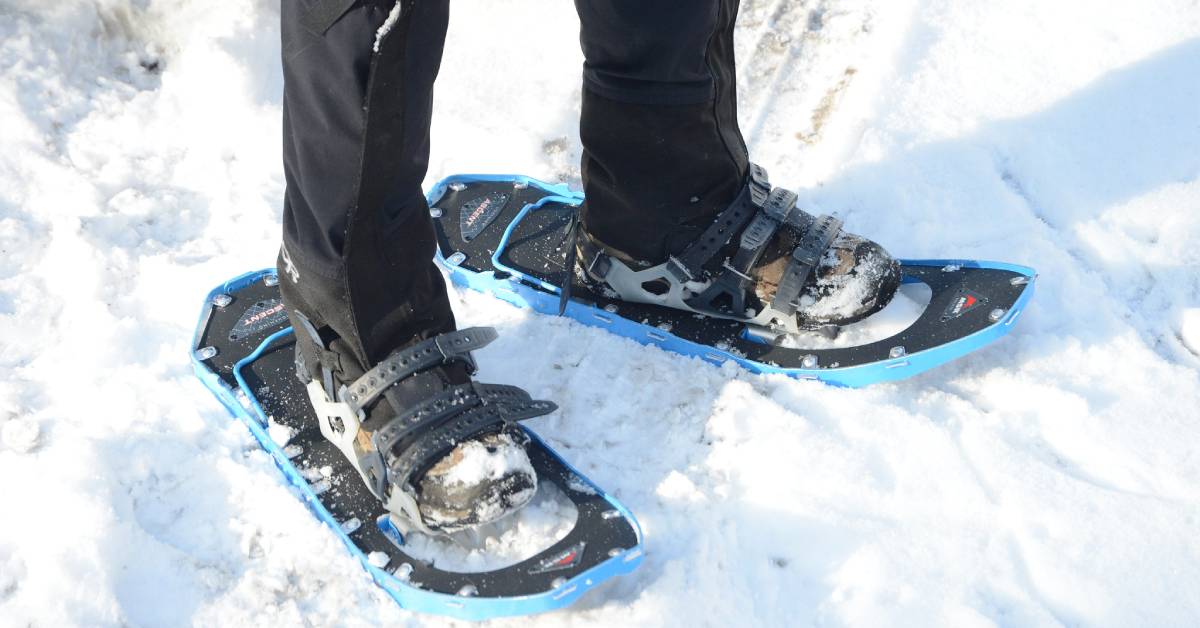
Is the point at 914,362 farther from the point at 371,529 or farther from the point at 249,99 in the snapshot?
the point at 249,99

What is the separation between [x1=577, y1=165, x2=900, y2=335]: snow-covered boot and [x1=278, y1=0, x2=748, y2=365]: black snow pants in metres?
0.05

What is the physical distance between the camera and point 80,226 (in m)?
2.52

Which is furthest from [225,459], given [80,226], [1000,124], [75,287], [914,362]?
[1000,124]

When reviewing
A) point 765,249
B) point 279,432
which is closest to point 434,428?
point 279,432

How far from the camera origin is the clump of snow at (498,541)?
72.8 inches

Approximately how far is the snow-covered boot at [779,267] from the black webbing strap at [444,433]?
2.01 ft

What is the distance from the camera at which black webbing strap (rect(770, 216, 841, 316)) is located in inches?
86.1

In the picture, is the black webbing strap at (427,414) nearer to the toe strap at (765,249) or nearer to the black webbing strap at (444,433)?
the black webbing strap at (444,433)

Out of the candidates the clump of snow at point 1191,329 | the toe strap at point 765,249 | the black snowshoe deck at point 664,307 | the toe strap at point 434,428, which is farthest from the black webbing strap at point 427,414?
the clump of snow at point 1191,329

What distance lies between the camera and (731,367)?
7.35 ft

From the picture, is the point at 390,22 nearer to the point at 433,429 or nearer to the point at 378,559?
the point at 433,429

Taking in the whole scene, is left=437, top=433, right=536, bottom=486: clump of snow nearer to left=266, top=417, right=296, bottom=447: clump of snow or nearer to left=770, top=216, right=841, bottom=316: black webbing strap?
left=266, top=417, right=296, bottom=447: clump of snow

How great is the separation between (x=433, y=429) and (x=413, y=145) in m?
0.52

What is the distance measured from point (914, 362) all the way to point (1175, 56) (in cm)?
166
